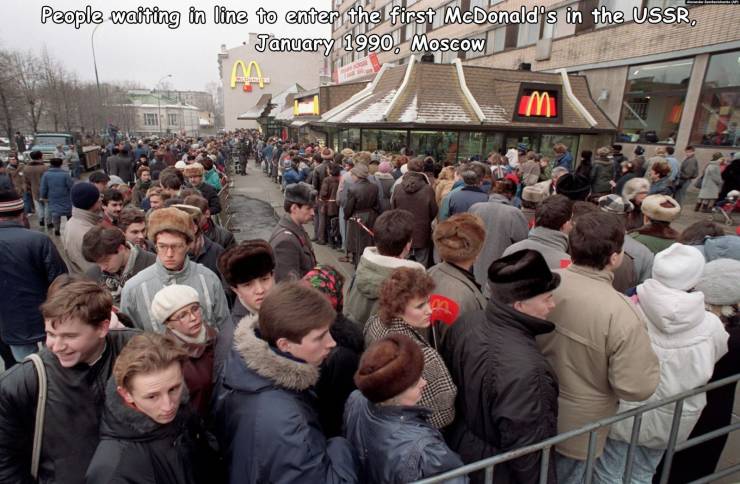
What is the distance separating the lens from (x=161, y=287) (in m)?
2.83

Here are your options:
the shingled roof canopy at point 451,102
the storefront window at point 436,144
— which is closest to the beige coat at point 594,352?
the shingled roof canopy at point 451,102

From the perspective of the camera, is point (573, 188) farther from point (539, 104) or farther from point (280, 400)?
point (539, 104)

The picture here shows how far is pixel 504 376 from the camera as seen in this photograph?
1.82 meters

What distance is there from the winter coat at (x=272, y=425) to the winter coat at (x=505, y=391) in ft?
2.13

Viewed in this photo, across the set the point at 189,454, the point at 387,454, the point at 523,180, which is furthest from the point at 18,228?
the point at 523,180

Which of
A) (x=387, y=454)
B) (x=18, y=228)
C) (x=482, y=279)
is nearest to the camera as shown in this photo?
→ (x=387, y=454)

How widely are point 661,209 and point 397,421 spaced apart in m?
3.04

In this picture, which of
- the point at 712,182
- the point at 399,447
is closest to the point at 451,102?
the point at 712,182

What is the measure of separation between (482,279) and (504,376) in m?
3.14

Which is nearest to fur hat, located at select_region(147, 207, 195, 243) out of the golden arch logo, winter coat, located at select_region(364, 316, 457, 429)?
winter coat, located at select_region(364, 316, 457, 429)

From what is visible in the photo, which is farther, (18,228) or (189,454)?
(18,228)

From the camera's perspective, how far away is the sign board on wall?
20.2m

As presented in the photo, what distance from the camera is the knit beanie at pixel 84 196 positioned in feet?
14.0

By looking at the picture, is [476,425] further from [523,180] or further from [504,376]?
[523,180]
